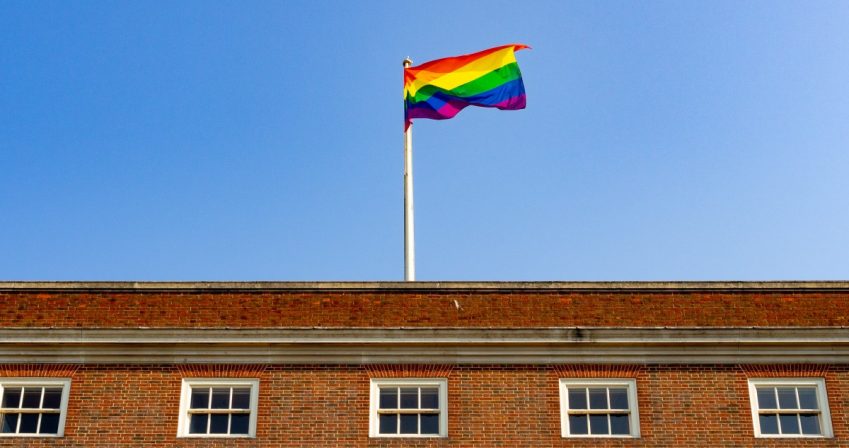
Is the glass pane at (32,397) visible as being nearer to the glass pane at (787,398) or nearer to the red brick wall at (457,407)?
the red brick wall at (457,407)

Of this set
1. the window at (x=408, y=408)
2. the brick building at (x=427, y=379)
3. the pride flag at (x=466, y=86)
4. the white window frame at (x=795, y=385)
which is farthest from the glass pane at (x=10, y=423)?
the white window frame at (x=795, y=385)

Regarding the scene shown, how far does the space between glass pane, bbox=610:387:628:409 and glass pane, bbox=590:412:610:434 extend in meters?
0.28

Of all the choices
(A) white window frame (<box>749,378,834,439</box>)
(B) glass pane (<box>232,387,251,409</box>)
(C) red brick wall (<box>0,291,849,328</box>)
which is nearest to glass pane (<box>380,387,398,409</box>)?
(C) red brick wall (<box>0,291,849,328</box>)

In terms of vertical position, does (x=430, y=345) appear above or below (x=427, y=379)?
above

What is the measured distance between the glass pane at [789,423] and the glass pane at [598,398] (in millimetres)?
3145

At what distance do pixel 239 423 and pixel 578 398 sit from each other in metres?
6.18

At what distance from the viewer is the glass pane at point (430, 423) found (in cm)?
2089

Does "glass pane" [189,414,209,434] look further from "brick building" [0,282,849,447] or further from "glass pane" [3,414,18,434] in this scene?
"glass pane" [3,414,18,434]

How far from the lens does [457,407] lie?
20922 mm

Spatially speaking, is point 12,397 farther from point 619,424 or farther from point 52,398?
point 619,424

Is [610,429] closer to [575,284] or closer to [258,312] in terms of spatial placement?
[575,284]

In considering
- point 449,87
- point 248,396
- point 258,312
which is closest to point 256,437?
point 248,396

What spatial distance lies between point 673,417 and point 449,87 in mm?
9184

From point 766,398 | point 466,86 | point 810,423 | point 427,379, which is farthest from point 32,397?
point 810,423
